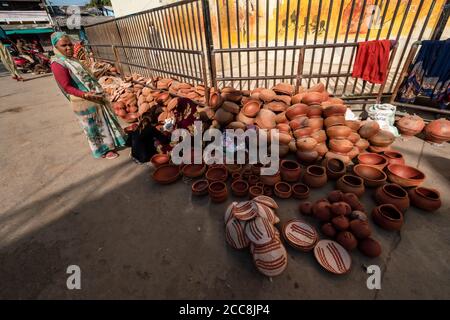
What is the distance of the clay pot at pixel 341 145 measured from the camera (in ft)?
9.77

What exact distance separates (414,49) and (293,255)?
13.2 ft

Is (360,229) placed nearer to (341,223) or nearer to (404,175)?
(341,223)

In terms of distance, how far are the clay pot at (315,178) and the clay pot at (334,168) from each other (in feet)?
0.43

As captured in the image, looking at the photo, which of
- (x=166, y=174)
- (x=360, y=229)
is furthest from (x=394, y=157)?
(x=166, y=174)

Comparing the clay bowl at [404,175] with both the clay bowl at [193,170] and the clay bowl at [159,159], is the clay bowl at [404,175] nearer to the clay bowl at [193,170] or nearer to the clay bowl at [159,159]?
the clay bowl at [193,170]

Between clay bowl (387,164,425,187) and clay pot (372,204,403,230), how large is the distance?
547 millimetres

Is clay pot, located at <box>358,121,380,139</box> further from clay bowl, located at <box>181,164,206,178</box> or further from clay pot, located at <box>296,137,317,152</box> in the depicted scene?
clay bowl, located at <box>181,164,206,178</box>

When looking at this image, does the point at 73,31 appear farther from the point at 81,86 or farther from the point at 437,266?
the point at 437,266

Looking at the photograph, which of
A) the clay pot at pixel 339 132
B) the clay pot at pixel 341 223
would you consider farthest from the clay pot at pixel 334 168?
the clay pot at pixel 341 223

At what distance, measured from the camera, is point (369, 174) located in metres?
2.70

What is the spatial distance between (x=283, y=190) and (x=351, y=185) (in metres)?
0.78

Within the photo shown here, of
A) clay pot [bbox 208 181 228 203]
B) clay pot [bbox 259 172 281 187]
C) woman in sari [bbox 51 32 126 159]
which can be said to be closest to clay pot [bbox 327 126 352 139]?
clay pot [bbox 259 172 281 187]

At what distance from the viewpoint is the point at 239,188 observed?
2.72 meters
